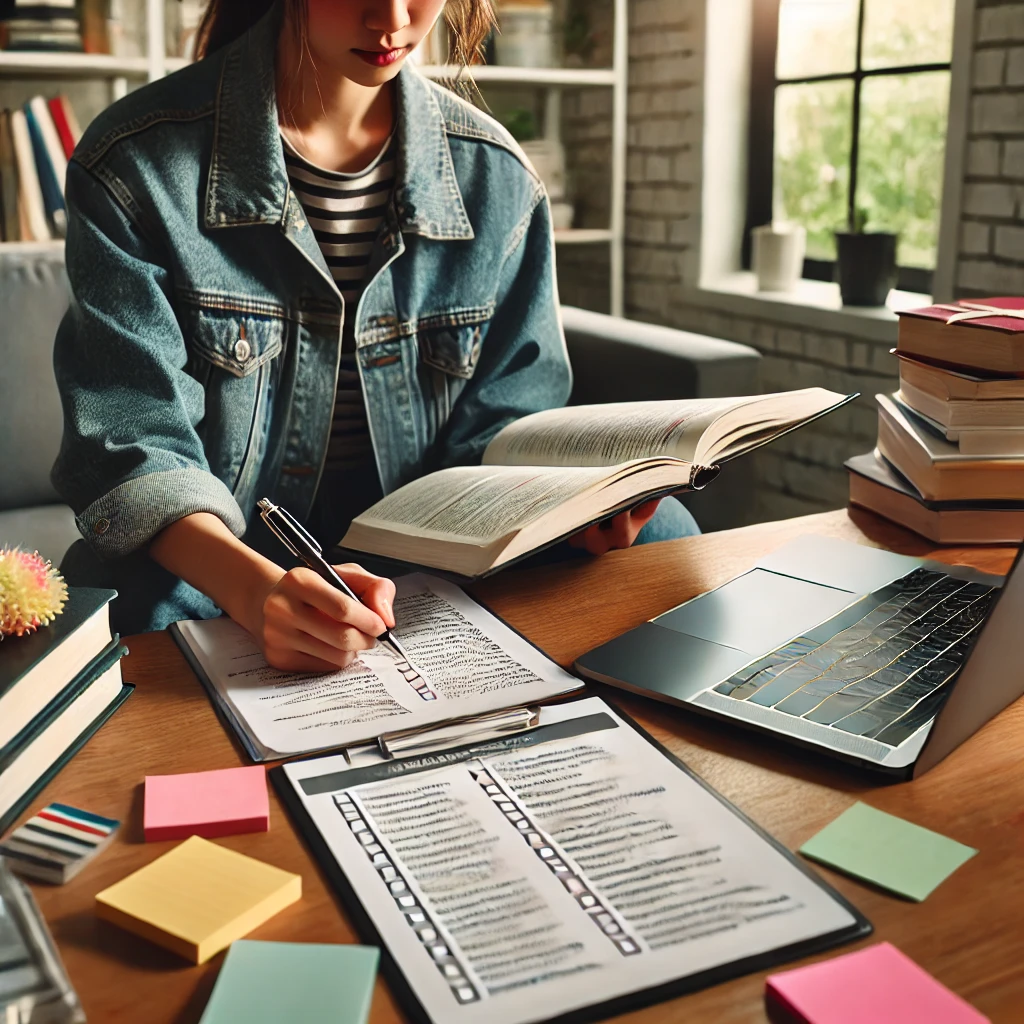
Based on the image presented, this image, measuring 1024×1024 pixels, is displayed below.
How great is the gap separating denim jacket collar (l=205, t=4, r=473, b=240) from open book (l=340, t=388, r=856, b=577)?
315 mm

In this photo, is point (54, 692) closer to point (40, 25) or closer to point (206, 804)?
point (206, 804)

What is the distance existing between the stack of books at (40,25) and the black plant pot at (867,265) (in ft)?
5.45

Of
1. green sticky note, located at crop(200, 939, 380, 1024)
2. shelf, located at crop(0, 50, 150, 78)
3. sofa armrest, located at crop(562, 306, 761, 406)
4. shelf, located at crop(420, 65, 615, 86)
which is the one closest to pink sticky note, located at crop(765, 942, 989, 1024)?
green sticky note, located at crop(200, 939, 380, 1024)

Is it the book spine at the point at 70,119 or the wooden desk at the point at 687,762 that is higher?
the book spine at the point at 70,119

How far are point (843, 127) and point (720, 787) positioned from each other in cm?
231

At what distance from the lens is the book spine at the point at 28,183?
7.53 ft

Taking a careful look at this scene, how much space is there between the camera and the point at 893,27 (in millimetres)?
2400

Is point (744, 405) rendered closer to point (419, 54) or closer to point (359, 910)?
point (359, 910)

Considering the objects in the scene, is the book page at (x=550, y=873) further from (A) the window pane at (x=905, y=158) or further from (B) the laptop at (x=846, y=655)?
(A) the window pane at (x=905, y=158)

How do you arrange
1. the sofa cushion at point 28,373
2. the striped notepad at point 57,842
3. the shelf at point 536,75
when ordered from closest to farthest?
the striped notepad at point 57,842 < the sofa cushion at point 28,373 < the shelf at point 536,75

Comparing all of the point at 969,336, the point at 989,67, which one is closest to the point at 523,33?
the point at 989,67

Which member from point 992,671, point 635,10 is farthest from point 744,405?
point 635,10

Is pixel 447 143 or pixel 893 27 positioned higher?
pixel 893 27

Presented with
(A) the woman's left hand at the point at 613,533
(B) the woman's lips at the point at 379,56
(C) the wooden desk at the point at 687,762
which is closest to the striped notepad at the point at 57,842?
(C) the wooden desk at the point at 687,762
